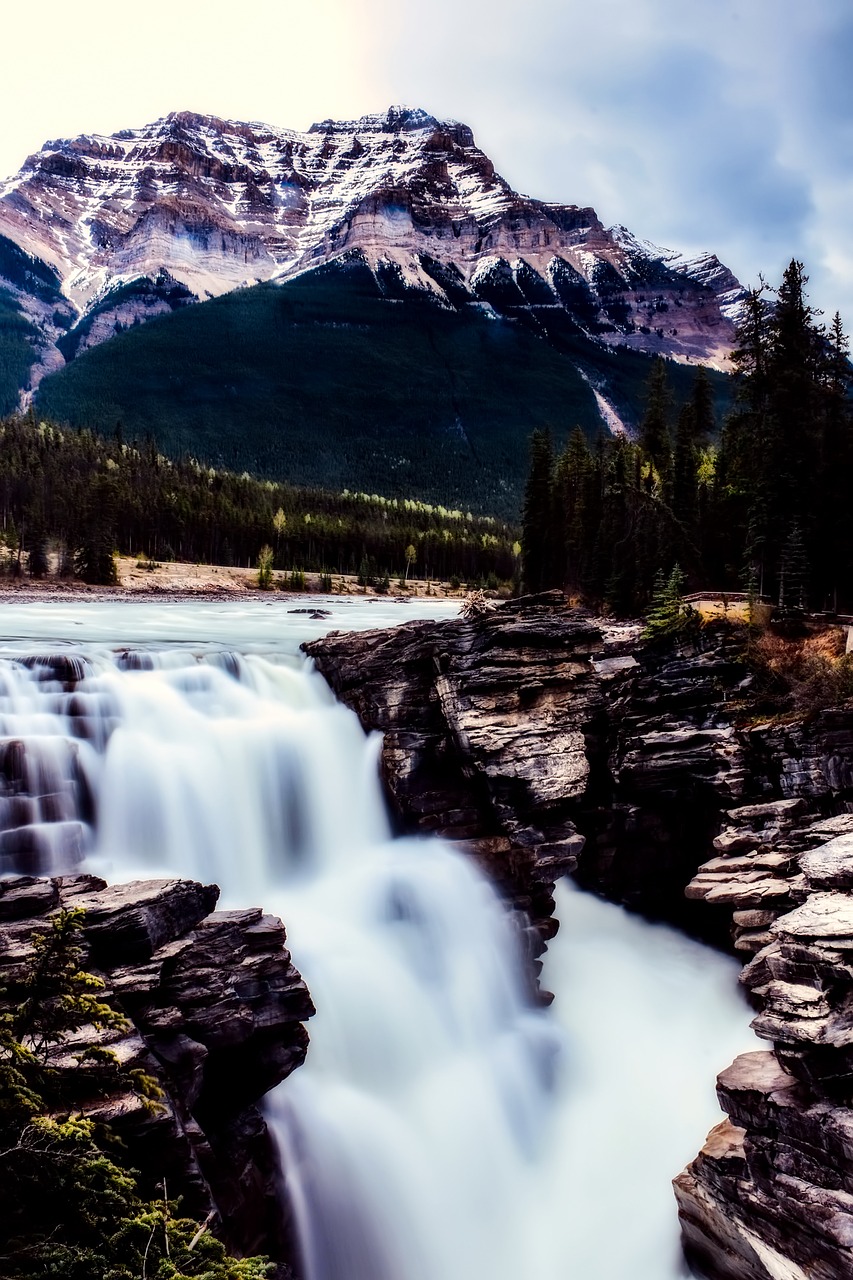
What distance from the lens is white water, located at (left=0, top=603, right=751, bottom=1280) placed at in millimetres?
12234

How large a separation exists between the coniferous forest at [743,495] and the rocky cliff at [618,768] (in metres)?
7.43

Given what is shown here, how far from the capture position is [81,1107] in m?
8.01

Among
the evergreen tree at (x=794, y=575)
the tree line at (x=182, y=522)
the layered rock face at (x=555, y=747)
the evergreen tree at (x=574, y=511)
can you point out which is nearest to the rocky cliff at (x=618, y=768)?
the layered rock face at (x=555, y=747)

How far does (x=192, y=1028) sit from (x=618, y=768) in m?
15.3

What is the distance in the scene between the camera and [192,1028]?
1033 centimetres

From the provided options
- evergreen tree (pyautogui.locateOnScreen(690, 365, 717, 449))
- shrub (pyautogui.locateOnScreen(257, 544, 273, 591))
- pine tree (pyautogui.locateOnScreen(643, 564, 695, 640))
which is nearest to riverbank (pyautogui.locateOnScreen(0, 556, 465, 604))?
shrub (pyautogui.locateOnScreen(257, 544, 273, 591))

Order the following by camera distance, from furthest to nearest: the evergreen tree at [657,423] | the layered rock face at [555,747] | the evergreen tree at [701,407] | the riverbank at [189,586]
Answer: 1. the riverbank at [189,586]
2. the evergreen tree at [657,423]
3. the evergreen tree at [701,407]
4. the layered rock face at [555,747]

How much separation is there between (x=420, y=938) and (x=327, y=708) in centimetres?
880

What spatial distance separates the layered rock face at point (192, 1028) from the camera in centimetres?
852

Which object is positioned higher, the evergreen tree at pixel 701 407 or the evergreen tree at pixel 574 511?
the evergreen tree at pixel 701 407

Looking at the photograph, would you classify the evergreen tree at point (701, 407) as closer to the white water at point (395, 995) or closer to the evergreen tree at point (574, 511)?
the evergreen tree at point (574, 511)

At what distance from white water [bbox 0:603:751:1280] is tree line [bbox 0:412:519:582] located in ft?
213

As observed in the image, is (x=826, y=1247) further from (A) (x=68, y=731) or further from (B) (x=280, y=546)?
(B) (x=280, y=546)

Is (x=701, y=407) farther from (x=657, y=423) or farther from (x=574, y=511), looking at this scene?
(x=574, y=511)
